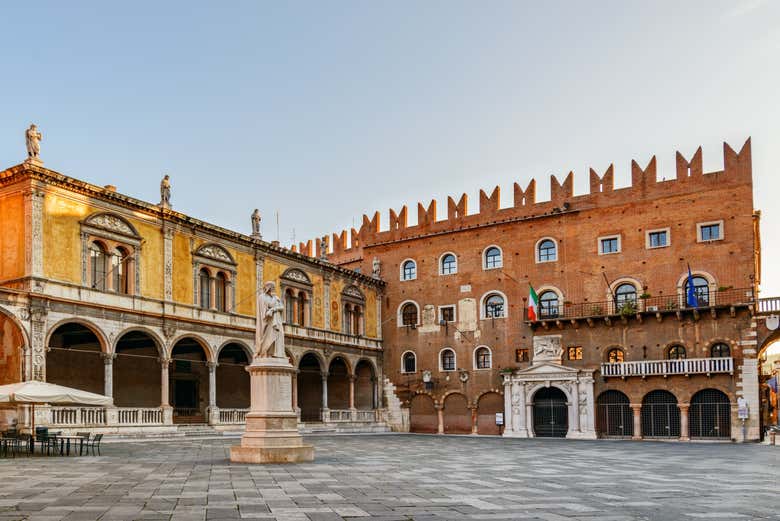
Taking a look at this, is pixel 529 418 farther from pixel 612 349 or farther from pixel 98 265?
pixel 98 265

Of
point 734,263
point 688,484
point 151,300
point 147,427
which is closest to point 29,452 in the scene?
point 147,427

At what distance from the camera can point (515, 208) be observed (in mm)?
37375

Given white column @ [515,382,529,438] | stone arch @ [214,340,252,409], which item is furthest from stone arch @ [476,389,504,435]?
stone arch @ [214,340,252,409]

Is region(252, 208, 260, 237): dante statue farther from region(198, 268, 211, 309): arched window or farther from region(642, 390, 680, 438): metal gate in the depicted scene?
region(642, 390, 680, 438): metal gate

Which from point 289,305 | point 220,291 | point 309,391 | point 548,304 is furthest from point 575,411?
point 220,291

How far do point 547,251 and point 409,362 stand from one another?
9230mm

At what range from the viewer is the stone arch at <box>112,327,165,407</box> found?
29.4m

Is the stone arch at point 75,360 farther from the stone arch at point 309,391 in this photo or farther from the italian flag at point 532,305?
the italian flag at point 532,305

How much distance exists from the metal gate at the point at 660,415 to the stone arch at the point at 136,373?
20040 millimetres

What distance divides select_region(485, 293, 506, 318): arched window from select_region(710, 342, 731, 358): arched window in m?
9.47

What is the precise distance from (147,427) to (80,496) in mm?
15895

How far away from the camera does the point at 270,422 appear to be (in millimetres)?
15523

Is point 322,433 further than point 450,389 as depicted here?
→ No

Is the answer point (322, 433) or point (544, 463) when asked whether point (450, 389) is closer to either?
point (322, 433)
